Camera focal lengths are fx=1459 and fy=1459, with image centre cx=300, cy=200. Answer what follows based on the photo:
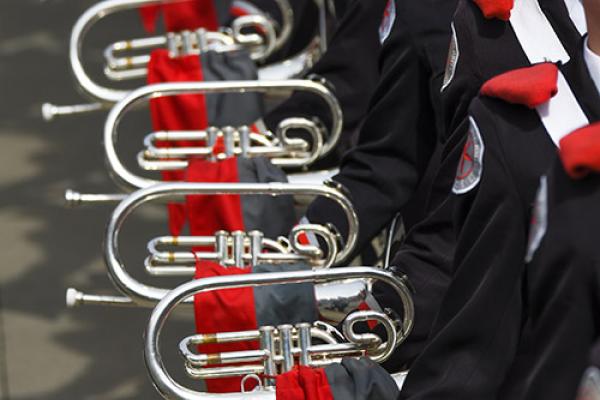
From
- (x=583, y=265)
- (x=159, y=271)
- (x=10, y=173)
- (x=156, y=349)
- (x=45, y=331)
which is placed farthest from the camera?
(x=10, y=173)

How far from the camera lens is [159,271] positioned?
9.48 ft

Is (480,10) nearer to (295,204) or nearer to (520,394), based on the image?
(520,394)

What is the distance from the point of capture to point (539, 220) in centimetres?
174

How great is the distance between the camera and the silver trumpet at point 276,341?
2.36m

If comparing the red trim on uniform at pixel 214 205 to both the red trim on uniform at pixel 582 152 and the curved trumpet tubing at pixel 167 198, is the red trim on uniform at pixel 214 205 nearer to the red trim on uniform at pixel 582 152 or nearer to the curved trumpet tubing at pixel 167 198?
the curved trumpet tubing at pixel 167 198

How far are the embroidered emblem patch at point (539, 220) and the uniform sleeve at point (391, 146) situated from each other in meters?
0.95

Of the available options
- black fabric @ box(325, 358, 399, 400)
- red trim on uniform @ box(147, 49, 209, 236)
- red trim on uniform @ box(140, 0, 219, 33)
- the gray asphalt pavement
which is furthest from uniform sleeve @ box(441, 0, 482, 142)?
red trim on uniform @ box(140, 0, 219, 33)

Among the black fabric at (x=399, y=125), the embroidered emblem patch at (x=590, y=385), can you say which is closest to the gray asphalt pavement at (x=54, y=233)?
the black fabric at (x=399, y=125)

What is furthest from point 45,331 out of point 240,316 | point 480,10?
point 480,10

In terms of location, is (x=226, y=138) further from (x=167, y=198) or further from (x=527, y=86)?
(x=527, y=86)

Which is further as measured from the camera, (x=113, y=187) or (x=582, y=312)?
(x=113, y=187)

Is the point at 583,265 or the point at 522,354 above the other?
the point at 583,265

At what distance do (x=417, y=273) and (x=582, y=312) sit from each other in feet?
2.67

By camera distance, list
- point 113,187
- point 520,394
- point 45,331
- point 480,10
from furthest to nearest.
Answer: point 113,187 → point 45,331 → point 480,10 → point 520,394
